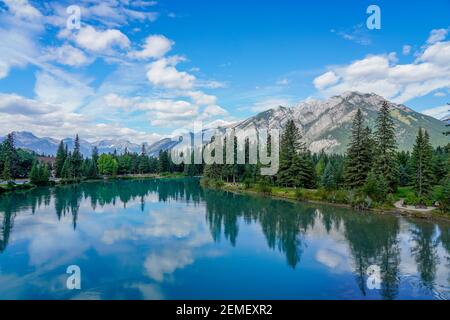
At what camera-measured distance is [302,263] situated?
81.7 feet

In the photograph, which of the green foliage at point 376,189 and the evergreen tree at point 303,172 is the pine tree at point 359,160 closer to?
the green foliage at point 376,189

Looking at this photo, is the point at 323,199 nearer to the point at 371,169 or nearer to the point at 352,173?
the point at 352,173

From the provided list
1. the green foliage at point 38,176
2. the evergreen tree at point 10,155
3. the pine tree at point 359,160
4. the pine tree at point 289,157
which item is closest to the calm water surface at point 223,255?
the pine tree at point 359,160

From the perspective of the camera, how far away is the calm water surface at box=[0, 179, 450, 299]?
64.5ft

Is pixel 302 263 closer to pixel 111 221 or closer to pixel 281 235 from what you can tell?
pixel 281 235

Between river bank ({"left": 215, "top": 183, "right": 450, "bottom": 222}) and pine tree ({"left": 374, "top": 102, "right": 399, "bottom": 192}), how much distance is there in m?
7.20

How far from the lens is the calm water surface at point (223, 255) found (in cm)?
1967

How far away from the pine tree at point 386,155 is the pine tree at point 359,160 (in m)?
2.36

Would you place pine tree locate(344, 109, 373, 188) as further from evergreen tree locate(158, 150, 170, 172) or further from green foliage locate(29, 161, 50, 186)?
evergreen tree locate(158, 150, 170, 172)

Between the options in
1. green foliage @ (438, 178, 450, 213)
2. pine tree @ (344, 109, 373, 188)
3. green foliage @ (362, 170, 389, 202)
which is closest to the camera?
green foliage @ (438, 178, 450, 213)

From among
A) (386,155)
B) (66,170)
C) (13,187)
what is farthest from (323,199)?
(66,170)

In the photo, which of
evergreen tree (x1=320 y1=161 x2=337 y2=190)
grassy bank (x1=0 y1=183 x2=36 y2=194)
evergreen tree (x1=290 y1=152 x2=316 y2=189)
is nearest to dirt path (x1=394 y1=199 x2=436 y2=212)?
evergreen tree (x1=320 y1=161 x2=337 y2=190)
